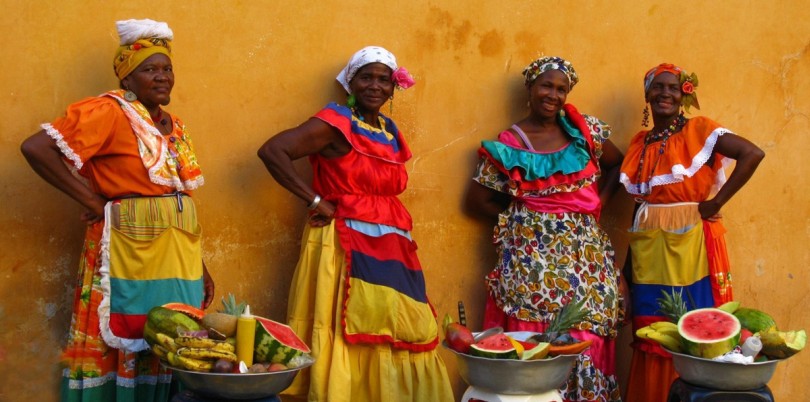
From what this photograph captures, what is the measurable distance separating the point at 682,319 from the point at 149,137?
280cm

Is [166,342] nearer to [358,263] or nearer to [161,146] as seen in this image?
[161,146]

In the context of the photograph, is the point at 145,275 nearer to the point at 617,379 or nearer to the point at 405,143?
the point at 405,143

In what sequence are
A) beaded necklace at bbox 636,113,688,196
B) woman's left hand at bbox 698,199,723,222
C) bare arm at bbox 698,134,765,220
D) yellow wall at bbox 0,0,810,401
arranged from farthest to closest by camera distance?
beaded necklace at bbox 636,113,688,196, woman's left hand at bbox 698,199,723,222, bare arm at bbox 698,134,765,220, yellow wall at bbox 0,0,810,401

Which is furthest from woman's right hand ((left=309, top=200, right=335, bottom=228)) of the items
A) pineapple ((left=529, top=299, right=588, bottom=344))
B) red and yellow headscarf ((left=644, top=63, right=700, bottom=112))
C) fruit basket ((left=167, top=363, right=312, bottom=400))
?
red and yellow headscarf ((left=644, top=63, right=700, bottom=112))

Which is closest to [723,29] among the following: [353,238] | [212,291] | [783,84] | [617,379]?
[783,84]

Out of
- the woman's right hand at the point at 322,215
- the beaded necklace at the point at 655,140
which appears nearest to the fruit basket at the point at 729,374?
the beaded necklace at the point at 655,140

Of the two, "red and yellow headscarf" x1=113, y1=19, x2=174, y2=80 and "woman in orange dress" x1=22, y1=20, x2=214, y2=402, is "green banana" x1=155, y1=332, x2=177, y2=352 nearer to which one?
"woman in orange dress" x1=22, y1=20, x2=214, y2=402

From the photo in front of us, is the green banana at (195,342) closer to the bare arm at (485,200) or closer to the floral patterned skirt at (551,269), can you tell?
the floral patterned skirt at (551,269)

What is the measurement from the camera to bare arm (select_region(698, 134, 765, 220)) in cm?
595

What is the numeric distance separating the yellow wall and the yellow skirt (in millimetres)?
416

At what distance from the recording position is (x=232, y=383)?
12.8ft

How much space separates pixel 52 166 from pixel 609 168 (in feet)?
11.8

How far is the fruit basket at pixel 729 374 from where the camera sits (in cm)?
458

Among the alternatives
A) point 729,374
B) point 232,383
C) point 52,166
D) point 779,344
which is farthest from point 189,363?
point 779,344
